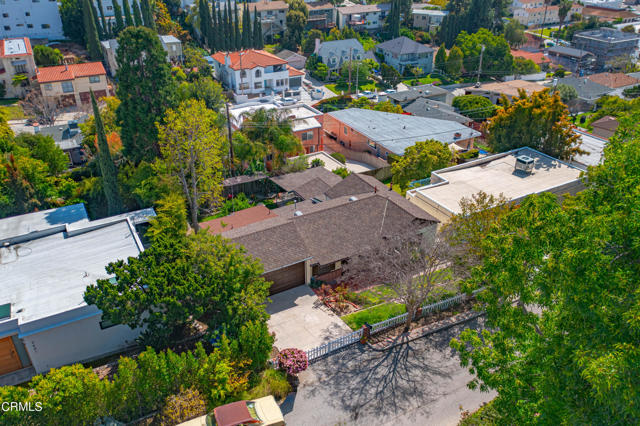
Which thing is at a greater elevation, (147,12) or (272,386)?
(147,12)

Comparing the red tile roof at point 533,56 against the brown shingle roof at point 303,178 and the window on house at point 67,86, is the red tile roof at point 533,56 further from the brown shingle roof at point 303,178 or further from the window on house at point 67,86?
the window on house at point 67,86

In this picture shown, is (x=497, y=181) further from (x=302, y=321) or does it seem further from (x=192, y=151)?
(x=192, y=151)

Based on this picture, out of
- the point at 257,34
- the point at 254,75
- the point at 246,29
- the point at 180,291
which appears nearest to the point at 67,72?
the point at 254,75

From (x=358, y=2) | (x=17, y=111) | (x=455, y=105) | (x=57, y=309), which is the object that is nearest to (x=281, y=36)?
(x=358, y=2)

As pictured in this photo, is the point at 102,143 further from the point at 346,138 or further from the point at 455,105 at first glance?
the point at 455,105

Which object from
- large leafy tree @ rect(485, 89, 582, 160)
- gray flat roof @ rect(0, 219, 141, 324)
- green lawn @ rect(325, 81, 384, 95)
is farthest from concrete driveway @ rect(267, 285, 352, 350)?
green lawn @ rect(325, 81, 384, 95)
